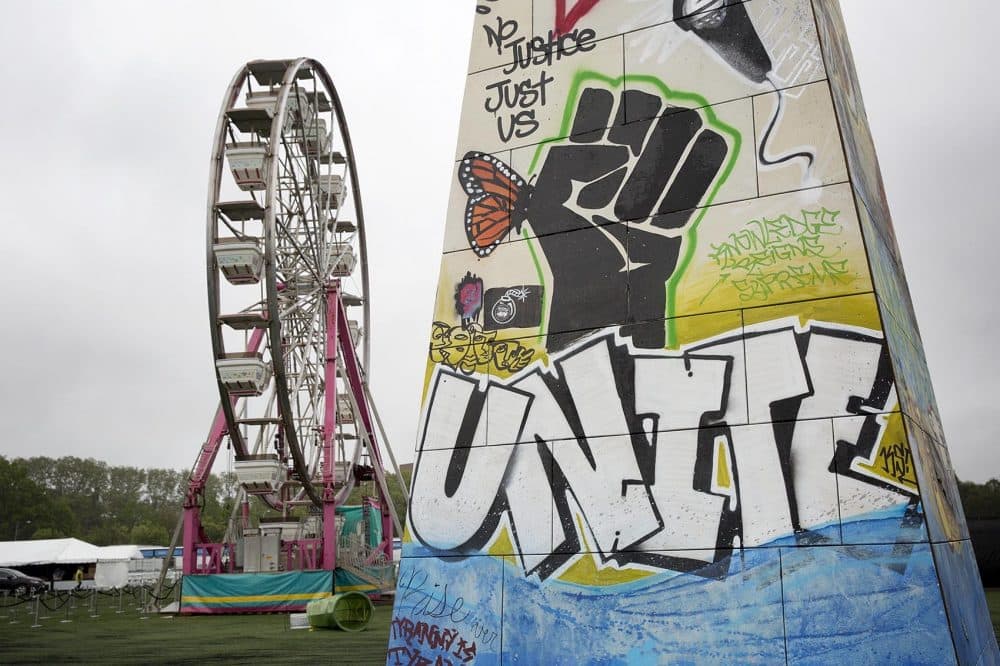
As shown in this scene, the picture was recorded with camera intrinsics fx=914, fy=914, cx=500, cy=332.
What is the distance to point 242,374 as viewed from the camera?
29.0 meters

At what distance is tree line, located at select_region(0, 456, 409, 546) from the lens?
92.2 metres

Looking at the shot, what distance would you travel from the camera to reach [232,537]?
34594 mm

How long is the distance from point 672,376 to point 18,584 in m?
49.5

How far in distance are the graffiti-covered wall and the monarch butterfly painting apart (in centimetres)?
2

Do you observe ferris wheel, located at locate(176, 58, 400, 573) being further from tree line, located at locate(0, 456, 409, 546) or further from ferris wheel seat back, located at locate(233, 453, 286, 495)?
tree line, located at locate(0, 456, 409, 546)

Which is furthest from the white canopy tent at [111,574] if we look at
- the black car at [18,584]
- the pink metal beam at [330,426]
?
the pink metal beam at [330,426]

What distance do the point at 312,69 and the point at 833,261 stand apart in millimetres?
30569

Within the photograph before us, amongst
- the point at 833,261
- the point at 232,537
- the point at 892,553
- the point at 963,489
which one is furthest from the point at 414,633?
the point at 963,489

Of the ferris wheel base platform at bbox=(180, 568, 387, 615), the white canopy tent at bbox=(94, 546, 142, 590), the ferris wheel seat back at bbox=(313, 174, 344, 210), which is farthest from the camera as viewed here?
the white canopy tent at bbox=(94, 546, 142, 590)

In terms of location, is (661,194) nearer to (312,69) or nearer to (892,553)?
(892,553)

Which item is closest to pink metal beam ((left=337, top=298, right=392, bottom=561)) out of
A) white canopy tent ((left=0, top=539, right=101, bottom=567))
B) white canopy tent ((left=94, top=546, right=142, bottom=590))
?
white canopy tent ((left=94, top=546, right=142, bottom=590))

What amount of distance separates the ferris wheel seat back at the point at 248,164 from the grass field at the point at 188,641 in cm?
1384

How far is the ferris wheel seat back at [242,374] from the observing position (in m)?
29.0

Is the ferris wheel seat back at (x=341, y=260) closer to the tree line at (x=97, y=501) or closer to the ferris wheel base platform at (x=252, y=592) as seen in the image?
the ferris wheel base platform at (x=252, y=592)
